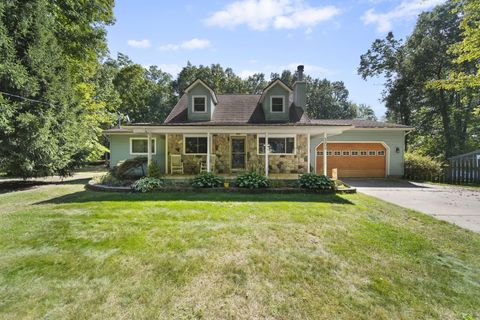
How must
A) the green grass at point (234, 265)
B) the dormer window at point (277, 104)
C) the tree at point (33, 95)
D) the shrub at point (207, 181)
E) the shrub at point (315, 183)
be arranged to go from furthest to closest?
1. the dormer window at point (277, 104)
2. the shrub at point (207, 181)
3. the shrub at point (315, 183)
4. the tree at point (33, 95)
5. the green grass at point (234, 265)

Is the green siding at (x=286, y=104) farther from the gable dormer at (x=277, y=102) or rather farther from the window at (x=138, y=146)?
the window at (x=138, y=146)

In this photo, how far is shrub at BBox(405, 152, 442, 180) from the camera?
45.8ft

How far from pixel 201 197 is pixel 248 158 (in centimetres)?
515

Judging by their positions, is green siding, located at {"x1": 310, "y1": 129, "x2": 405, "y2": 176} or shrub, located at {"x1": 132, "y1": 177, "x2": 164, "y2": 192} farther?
green siding, located at {"x1": 310, "y1": 129, "x2": 405, "y2": 176}

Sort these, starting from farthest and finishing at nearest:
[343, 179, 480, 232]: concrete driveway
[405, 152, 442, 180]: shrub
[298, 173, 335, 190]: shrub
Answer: [405, 152, 442, 180]: shrub → [298, 173, 335, 190]: shrub → [343, 179, 480, 232]: concrete driveway

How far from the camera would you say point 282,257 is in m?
3.63

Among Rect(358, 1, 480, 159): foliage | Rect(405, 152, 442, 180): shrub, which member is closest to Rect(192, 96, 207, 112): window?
Rect(405, 152, 442, 180): shrub

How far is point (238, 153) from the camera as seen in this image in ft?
41.1

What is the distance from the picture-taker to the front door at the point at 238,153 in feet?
41.0

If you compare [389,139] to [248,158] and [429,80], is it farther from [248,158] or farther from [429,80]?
[429,80]

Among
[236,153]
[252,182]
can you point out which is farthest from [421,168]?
[252,182]

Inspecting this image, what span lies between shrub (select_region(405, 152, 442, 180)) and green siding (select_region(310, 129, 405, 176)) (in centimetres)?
46

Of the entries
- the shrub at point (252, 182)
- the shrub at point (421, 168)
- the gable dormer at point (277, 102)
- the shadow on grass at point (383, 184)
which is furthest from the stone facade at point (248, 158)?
the shrub at point (421, 168)

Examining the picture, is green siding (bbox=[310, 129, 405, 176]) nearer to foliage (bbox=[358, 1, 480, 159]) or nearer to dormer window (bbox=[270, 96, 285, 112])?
dormer window (bbox=[270, 96, 285, 112])
